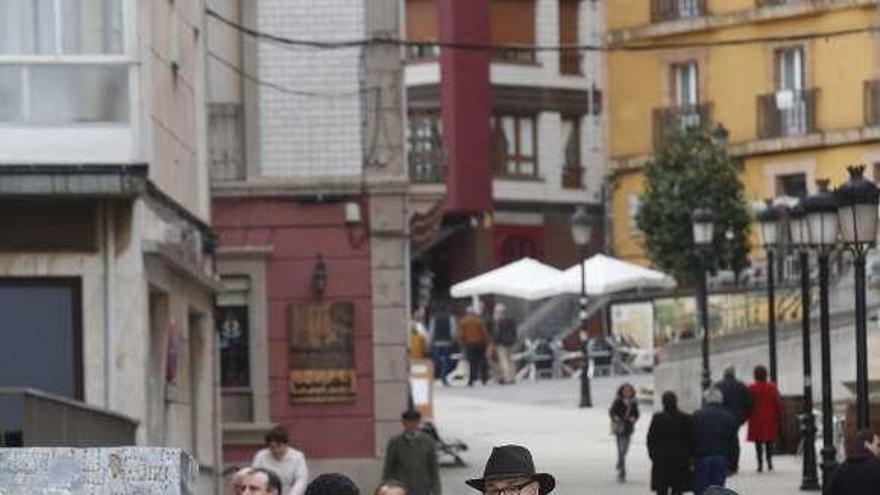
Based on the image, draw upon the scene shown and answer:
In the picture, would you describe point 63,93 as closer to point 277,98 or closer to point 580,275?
point 277,98

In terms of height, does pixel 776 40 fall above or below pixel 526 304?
above

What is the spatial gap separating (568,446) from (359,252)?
24.3 ft

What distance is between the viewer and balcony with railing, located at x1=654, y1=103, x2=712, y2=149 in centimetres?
7812

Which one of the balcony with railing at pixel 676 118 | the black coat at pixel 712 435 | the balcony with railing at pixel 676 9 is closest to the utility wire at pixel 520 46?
the balcony with railing at pixel 676 9

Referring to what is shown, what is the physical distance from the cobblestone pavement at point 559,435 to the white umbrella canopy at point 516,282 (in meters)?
1.66

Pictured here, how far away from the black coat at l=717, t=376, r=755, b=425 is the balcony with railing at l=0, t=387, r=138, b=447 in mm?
18179

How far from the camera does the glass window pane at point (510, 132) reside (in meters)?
83.2

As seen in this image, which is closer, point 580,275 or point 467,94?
point 580,275

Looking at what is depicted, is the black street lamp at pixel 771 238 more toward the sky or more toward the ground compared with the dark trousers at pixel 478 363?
more toward the sky

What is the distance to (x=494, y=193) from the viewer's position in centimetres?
8269

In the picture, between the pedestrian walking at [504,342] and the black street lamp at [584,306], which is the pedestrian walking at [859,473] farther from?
the pedestrian walking at [504,342]

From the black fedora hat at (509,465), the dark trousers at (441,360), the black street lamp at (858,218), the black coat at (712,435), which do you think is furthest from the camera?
the dark trousers at (441,360)

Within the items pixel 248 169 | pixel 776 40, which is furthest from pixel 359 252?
pixel 776 40

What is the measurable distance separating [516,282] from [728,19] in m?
10.8
